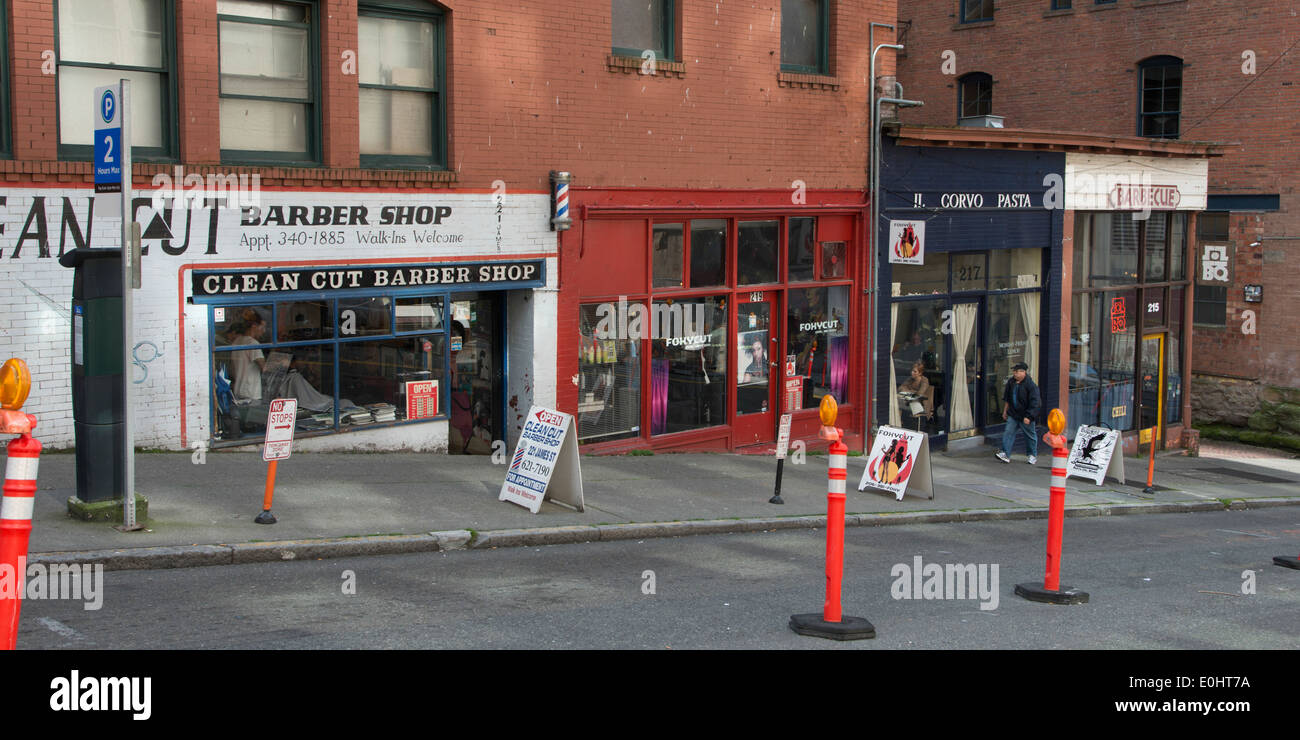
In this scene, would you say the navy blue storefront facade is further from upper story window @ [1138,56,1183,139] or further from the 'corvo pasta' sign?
upper story window @ [1138,56,1183,139]

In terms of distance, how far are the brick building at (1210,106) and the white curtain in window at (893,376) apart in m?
8.63

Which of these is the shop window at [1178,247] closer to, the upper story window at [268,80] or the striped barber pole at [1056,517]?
the striped barber pole at [1056,517]

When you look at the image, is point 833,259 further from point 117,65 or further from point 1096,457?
point 117,65

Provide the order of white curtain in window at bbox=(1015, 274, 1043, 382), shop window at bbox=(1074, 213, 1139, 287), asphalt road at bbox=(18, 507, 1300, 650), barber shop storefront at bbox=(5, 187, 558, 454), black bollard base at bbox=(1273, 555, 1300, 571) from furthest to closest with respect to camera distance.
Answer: shop window at bbox=(1074, 213, 1139, 287) < white curtain in window at bbox=(1015, 274, 1043, 382) < barber shop storefront at bbox=(5, 187, 558, 454) < black bollard base at bbox=(1273, 555, 1300, 571) < asphalt road at bbox=(18, 507, 1300, 650)

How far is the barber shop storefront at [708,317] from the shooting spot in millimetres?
15844

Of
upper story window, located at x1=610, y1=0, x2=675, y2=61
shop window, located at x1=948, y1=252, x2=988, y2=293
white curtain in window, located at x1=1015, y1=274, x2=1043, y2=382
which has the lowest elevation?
white curtain in window, located at x1=1015, y1=274, x2=1043, y2=382

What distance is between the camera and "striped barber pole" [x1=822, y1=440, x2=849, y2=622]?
7656mm

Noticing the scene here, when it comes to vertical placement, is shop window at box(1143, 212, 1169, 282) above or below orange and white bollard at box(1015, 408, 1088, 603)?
above

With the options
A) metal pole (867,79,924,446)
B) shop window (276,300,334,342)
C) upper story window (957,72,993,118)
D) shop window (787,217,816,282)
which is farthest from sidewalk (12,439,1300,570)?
upper story window (957,72,993,118)

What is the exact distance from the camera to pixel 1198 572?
11.5m

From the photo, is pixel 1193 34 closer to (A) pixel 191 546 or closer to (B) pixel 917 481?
(B) pixel 917 481

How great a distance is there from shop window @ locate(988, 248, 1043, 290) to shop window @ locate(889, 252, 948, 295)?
51.3 inches

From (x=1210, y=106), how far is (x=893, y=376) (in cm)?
1205
